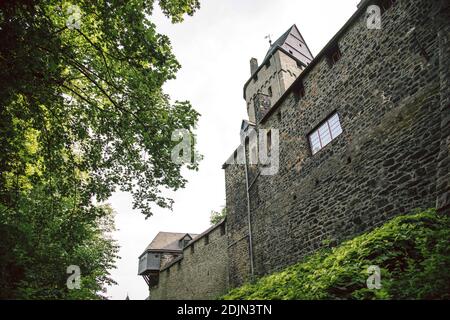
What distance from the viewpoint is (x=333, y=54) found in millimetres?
10086

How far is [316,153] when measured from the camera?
392 inches

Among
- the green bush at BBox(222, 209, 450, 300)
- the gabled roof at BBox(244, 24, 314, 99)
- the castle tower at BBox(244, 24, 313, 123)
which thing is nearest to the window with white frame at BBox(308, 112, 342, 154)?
the green bush at BBox(222, 209, 450, 300)

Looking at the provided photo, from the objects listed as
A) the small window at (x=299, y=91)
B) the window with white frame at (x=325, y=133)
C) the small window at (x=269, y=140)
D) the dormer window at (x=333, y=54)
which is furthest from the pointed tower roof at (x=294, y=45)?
the window with white frame at (x=325, y=133)

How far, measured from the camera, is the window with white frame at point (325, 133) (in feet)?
30.6

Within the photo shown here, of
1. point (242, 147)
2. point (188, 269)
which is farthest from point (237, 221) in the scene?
point (188, 269)

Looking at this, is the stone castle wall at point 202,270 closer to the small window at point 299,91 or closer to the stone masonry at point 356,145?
the stone masonry at point 356,145

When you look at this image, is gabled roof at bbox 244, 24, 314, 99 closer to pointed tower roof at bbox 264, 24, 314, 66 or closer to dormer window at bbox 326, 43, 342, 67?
pointed tower roof at bbox 264, 24, 314, 66

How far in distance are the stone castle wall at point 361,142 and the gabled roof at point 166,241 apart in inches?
770

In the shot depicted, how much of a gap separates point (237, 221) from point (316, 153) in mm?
6848

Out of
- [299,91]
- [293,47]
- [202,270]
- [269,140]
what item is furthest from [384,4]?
Result: [293,47]

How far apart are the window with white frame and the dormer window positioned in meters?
2.14

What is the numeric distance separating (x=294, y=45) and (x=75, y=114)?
24.1 m

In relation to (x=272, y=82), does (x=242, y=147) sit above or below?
below
